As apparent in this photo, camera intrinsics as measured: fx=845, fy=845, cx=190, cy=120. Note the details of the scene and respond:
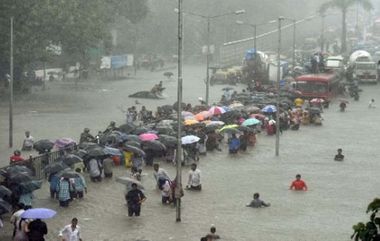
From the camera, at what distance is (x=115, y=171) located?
90.3ft

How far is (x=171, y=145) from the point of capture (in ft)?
94.8

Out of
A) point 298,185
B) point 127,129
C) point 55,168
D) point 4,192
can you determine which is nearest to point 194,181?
point 298,185

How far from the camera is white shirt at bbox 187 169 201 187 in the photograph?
79.7 feet

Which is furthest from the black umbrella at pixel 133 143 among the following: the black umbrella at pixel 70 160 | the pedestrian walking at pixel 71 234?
the pedestrian walking at pixel 71 234

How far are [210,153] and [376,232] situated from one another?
24210 mm

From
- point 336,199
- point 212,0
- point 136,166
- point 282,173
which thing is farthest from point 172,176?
point 212,0

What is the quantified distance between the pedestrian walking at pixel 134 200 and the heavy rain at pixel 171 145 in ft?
0.14

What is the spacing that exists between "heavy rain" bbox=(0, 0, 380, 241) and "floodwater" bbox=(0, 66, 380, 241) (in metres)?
0.06

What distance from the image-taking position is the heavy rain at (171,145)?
20.5 meters

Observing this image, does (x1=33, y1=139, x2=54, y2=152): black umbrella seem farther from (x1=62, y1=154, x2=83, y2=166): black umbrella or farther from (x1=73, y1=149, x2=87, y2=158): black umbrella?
(x1=62, y1=154, x2=83, y2=166): black umbrella

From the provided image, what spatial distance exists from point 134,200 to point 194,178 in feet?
13.2

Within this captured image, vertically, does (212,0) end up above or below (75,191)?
above

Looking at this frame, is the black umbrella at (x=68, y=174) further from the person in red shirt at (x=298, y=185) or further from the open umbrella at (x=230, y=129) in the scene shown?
the open umbrella at (x=230, y=129)

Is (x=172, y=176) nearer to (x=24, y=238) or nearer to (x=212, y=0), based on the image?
(x=24, y=238)
